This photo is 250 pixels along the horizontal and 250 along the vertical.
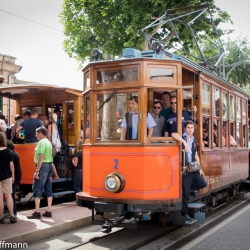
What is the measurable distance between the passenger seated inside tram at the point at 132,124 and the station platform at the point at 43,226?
1983 millimetres

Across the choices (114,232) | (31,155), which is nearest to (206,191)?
(114,232)

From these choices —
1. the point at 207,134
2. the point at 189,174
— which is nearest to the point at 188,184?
the point at 189,174

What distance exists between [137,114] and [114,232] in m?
2.23

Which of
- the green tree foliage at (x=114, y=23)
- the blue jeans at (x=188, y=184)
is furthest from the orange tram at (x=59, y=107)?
the green tree foliage at (x=114, y=23)

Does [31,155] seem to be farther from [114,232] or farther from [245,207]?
[245,207]

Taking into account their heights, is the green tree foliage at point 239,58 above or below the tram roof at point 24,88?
above

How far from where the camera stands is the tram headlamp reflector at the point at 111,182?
6706 millimetres

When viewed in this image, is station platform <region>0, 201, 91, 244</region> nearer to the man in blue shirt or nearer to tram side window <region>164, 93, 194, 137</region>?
the man in blue shirt

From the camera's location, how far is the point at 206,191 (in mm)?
8406

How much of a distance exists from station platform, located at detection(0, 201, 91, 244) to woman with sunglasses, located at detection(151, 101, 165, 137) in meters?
2.29

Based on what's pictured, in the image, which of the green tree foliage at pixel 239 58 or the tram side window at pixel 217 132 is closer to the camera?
the tram side window at pixel 217 132

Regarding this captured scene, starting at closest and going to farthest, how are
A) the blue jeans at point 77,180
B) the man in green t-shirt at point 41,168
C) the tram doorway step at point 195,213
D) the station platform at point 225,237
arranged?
1. the station platform at point 225,237
2. the tram doorway step at point 195,213
3. the man in green t-shirt at point 41,168
4. the blue jeans at point 77,180
